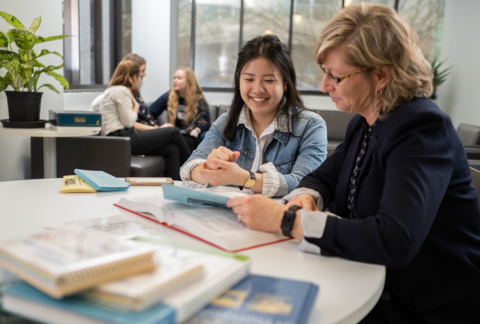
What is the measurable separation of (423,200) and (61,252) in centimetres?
69

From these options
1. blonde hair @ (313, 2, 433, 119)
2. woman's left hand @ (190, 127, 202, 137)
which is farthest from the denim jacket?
woman's left hand @ (190, 127, 202, 137)

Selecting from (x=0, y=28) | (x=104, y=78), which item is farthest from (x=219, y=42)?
(x=0, y=28)

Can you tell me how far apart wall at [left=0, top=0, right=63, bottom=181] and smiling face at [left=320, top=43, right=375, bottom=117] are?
262 cm

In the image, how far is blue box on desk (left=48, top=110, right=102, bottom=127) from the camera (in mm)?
2756

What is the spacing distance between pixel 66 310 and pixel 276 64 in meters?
1.47

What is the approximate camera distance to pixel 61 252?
54cm

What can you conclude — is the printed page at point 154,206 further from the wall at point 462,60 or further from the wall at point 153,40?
the wall at point 153,40

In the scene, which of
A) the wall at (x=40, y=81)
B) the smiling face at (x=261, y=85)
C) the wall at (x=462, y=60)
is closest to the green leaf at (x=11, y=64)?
the wall at (x=40, y=81)

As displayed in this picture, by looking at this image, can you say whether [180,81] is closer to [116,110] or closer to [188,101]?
[188,101]

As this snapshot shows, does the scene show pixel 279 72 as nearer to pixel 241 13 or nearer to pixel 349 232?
pixel 349 232

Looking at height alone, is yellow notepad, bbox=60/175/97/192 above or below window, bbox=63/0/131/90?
below

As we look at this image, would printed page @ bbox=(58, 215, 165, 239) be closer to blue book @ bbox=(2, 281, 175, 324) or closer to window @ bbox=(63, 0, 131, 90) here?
blue book @ bbox=(2, 281, 175, 324)

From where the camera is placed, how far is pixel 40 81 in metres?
3.26

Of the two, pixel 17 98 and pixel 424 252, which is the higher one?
pixel 17 98
